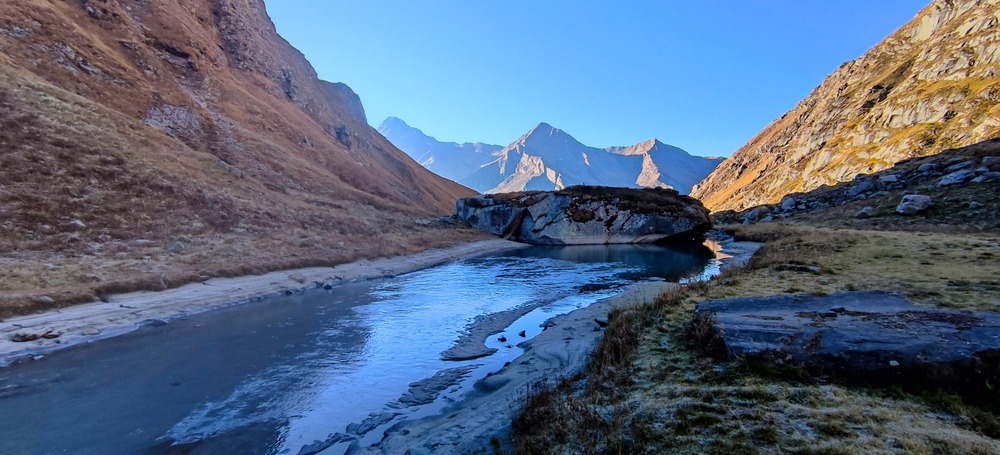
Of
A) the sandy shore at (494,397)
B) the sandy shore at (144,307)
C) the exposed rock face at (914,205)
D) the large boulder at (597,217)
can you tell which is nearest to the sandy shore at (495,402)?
the sandy shore at (494,397)

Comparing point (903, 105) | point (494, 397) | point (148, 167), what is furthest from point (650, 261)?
point (903, 105)

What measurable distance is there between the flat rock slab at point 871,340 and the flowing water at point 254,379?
790 cm

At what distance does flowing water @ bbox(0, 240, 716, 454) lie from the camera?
10.0m

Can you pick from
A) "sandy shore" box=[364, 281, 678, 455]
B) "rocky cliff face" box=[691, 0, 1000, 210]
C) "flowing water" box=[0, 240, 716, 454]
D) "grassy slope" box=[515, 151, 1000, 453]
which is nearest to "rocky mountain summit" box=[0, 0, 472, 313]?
"flowing water" box=[0, 240, 716, 454]

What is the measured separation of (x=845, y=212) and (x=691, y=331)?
5560cm

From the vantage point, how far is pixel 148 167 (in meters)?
37.7

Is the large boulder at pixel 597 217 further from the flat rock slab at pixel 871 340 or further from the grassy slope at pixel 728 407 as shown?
the flat rock slab at pixel 871 340

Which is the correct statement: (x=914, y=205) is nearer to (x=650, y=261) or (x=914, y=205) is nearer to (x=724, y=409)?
(x=650, y=261)

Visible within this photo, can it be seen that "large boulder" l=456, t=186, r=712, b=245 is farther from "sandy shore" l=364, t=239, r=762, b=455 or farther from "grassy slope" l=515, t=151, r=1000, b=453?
"grassy slope" l=515, t=151, r=1000, b=453

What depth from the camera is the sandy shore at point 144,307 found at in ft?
50.5

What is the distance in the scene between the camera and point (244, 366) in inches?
571

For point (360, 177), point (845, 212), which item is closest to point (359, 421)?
A: point (845, 212)

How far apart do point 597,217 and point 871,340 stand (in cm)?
6657

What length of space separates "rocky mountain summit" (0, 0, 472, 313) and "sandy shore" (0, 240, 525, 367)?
47.3 inches
